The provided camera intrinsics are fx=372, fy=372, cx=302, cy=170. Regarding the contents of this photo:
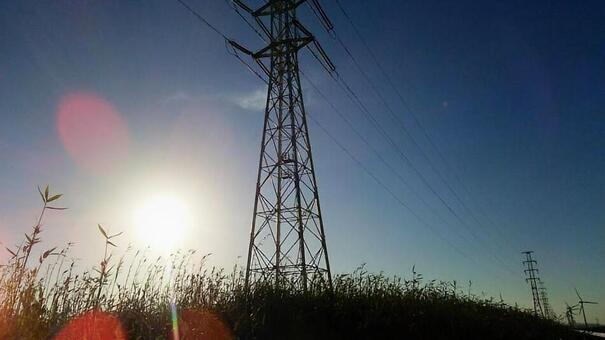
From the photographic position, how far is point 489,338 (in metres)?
9.11

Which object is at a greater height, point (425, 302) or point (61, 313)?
point (425, 302)

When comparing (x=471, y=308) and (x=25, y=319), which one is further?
(x=471, y=308)

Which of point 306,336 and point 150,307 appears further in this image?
point 306,336

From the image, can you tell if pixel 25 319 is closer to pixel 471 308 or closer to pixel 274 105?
pixel 471 308

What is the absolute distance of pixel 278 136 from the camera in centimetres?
1393

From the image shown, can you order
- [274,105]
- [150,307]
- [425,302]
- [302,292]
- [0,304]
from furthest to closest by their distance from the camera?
[274,105] → [425,302] → [302,292] → [150,307] → [0,304]

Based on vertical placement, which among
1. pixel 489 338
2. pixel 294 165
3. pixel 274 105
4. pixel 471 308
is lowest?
pixel 489 338

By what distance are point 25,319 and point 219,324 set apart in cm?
267

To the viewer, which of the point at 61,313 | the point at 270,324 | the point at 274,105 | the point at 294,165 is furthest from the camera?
the point at 274,105

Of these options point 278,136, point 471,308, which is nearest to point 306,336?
point 471,308

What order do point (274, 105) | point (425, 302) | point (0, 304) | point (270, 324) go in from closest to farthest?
point (0, 304) < point (270, 324) < point (425, 302) < point (274, 105)

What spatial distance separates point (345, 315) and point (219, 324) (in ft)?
9.30

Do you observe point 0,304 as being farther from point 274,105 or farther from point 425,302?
point 274,105

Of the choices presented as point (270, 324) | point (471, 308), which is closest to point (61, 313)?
point (270, 324)
